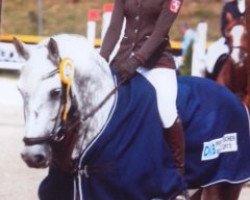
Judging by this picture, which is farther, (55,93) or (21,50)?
(21,50)

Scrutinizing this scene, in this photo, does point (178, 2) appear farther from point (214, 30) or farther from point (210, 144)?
point (214, 30)

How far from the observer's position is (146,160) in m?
4.23

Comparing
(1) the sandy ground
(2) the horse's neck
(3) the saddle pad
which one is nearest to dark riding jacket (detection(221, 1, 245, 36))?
(1) the sandy ground

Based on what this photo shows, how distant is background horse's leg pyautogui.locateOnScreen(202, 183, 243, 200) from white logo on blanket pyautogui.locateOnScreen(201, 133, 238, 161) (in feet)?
0.84

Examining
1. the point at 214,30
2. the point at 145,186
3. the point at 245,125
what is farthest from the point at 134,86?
the point at 214,30

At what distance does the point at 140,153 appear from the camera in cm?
420

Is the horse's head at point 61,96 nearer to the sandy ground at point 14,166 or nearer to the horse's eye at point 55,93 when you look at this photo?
the horse's eye at point 55,93

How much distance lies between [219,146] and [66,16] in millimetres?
17337

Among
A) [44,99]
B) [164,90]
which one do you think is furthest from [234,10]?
[44,99]

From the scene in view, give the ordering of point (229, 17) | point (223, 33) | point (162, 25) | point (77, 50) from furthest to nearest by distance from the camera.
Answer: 1. point (223, 33)
2. point (229, 17)
3. point (162, 25)
4. point (77, 50)

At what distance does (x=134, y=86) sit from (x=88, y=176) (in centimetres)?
54

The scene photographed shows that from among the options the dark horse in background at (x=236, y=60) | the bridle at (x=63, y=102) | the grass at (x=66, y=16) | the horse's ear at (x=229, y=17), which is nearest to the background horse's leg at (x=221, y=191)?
the bridle at (x=63, y=102)

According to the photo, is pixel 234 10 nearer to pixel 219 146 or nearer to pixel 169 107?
pixel 219 146

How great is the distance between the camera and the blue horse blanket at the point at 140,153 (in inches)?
162
